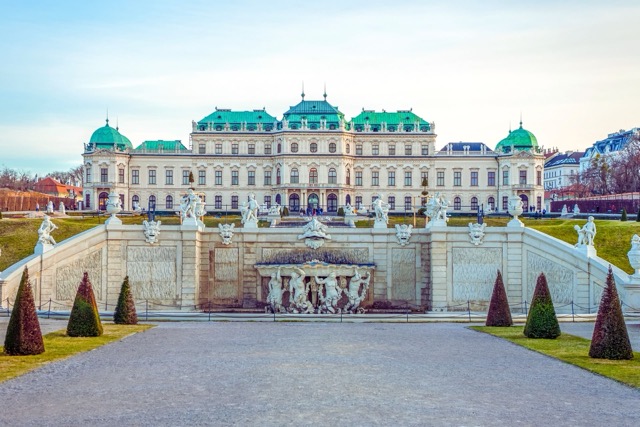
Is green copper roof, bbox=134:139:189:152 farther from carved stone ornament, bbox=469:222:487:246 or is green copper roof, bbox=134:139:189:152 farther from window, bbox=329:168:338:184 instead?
carved stone ornament, bbox=469:222:487:246

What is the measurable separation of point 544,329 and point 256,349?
7706 millimetres

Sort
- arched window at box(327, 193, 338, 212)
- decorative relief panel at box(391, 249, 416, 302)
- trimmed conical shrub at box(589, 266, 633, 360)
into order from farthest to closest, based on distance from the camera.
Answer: arched window at box(327, 193, 338, 212) < decorative relief panel at box(391, 249, 416, 302) < trimmed conical shrub at box(589, 266, 633, 360)

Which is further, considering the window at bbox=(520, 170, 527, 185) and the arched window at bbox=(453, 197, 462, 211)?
the arched window at bbox=(453, 197, 462, 211)

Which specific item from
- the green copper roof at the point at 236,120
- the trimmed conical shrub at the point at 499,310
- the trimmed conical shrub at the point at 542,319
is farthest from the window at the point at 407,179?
the trimmed conical shrub at the point at 542,319

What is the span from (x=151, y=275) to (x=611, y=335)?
1947 cm

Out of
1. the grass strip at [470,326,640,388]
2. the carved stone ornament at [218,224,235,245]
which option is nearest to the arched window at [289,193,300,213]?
the carved stone ornament at [218,224,235,245]

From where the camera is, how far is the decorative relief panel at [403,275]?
1288 inches

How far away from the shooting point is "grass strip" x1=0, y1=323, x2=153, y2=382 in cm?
1589

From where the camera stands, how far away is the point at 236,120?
93750 mm

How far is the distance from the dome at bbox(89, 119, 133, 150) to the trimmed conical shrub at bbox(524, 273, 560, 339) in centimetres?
7597

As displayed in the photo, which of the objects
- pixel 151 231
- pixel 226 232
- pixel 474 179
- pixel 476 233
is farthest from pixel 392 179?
pixel 151 231

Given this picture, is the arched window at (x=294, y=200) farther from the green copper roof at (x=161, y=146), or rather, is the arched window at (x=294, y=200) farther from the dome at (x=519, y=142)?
the dome at (x=519, y=142)

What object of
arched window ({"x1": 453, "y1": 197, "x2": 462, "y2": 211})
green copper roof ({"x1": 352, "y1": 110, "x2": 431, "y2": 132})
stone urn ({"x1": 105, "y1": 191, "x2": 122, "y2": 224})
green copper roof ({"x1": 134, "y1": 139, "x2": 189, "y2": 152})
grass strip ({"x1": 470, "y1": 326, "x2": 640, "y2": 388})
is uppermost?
green copper roof ({"x1": 352, "y1": 110, "x2": 431, "y2": 132})

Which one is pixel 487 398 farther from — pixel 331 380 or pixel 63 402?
pixel 63 402
